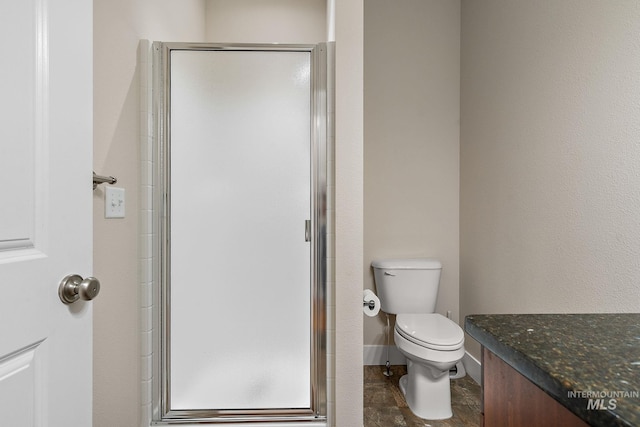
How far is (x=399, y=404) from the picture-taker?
1.87 metres

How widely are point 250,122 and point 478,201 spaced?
1.58 meters

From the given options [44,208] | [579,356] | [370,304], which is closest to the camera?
[579,356]

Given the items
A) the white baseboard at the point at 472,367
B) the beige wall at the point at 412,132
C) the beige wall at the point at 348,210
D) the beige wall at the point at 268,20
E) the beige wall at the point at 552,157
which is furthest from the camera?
the beige wall at the point at 412,132

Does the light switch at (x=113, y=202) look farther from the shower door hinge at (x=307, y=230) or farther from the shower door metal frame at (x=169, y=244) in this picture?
the shower door hinge at (x=307, y=230)

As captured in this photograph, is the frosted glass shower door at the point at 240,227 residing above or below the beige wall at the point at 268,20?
below

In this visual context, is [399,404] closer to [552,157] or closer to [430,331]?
[430,331]

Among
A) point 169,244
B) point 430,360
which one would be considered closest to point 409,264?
point 430,360

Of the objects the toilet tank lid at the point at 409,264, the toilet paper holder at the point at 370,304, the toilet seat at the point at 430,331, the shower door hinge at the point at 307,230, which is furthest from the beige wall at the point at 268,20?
the toilet seat at the point at 430,331

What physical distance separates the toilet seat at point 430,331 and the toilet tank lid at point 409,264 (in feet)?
1.06

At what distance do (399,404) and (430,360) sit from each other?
1.46 ft

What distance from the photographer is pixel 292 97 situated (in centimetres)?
148

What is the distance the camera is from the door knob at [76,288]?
2.11ft

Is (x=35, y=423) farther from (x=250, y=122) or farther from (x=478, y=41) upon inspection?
(x=478, y=41)

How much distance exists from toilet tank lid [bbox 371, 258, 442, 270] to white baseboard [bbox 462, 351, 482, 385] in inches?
25.9
